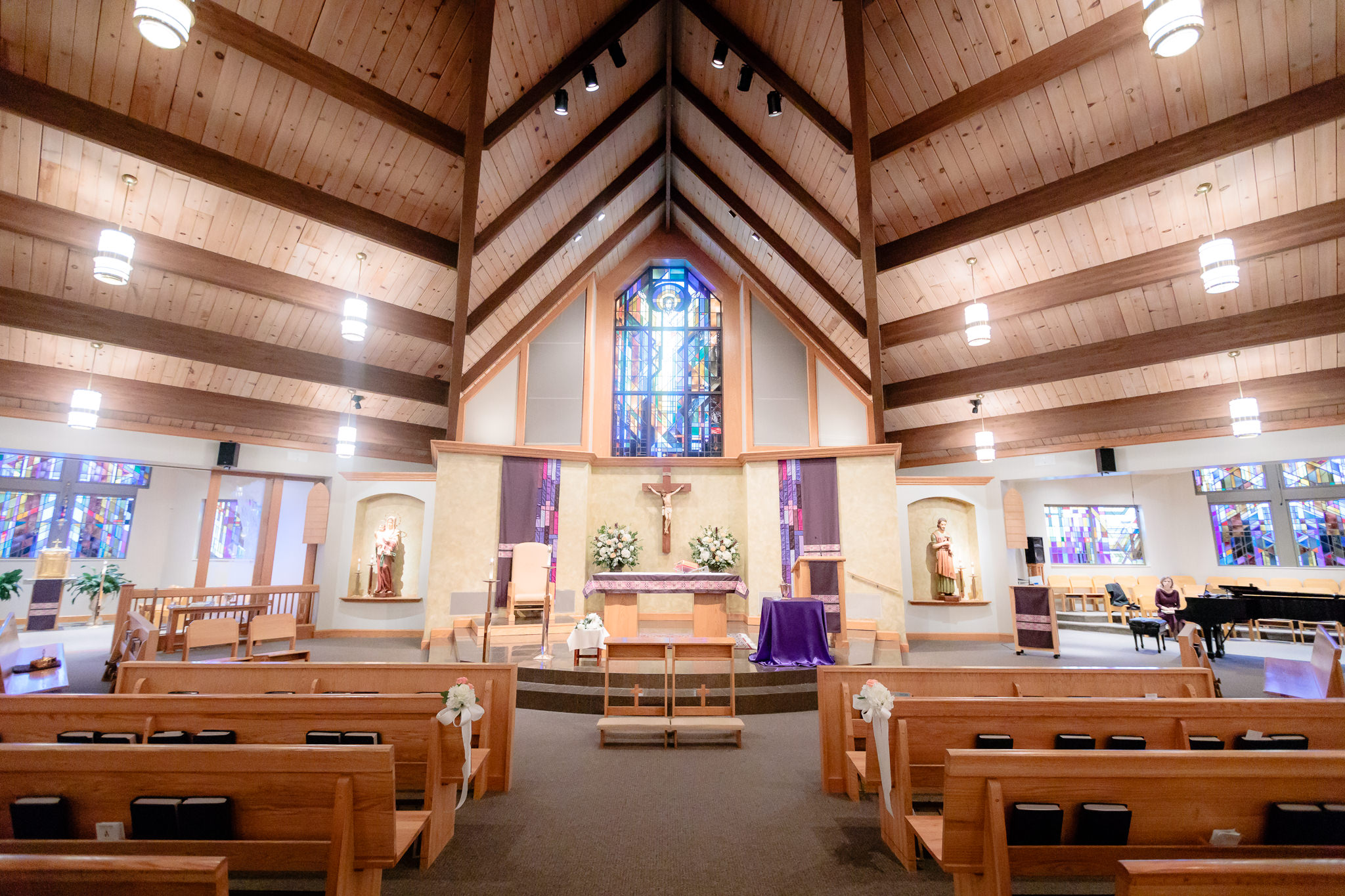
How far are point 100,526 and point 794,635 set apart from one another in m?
12.9

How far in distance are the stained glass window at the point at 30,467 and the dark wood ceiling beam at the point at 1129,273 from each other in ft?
46.1

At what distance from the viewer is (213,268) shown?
20.6 feet

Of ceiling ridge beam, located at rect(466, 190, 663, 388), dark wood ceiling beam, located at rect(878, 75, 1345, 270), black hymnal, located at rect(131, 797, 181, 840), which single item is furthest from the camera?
ceiling ridge beam, located at rect(466, 190, 663, 388)

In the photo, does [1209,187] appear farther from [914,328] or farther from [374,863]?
[374,863]

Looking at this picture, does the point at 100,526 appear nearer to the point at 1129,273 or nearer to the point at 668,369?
the point at 668,369

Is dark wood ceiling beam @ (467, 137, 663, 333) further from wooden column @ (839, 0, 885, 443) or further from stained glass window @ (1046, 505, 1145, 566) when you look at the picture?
stained glass window @ (1046, 505, 1145, 566)

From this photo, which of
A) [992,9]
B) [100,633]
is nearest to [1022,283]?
[992,9]

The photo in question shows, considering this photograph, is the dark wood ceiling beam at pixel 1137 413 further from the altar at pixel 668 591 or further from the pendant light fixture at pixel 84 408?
the pendant light fixture at pixel 84 408

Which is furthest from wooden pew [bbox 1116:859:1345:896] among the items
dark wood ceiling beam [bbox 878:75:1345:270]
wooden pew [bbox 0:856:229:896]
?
dark wood ceiling beam [bbox 878:75:1345:270]

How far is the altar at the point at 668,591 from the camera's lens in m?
7.01

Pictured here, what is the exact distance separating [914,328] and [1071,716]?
5830 millimetres

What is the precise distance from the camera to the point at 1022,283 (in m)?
7.05

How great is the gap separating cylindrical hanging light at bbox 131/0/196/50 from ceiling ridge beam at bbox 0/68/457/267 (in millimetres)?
3083

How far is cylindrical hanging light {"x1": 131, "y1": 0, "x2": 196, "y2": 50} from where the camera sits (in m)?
2.86
